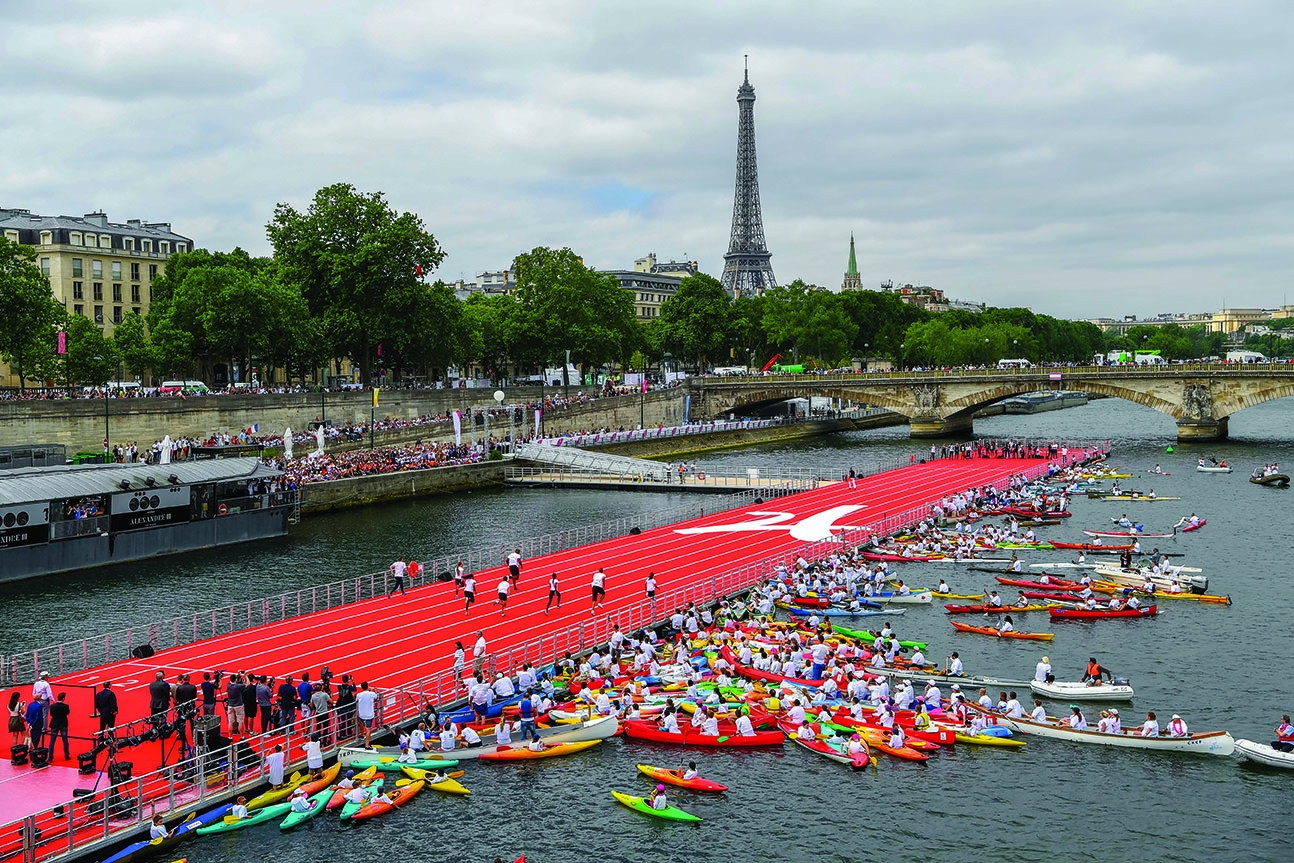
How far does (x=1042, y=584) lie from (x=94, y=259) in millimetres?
94681

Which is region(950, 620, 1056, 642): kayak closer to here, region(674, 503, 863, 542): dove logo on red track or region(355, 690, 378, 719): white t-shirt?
region(674, 503, 863, 542): dove logo on red track

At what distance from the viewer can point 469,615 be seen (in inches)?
1464

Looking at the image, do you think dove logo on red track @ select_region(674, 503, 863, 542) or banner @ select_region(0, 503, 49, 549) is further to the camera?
dove logo on red track @ select_region(674, 503, 863, 542)

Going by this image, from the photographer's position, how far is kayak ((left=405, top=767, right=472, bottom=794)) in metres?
24.5

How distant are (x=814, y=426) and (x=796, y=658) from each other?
315 ft

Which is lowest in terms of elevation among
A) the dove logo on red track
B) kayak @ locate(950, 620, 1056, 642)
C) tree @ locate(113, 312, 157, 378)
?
kayak @ locate(950, 620, 1056, 642)

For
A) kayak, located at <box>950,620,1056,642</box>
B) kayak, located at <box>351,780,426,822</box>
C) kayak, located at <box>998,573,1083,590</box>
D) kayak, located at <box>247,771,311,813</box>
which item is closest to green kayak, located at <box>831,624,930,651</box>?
kayak, located at <box>950,620,1056,642</box>

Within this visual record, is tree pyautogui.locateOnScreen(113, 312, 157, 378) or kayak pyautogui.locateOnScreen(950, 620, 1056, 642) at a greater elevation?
tree pyautogui.locateOnScreen(113, 312, 157, 378)

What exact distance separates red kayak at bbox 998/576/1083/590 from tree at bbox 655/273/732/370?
4444 inches

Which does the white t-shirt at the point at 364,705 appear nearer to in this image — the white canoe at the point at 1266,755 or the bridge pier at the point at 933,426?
the white canoe at the point at 1266,755

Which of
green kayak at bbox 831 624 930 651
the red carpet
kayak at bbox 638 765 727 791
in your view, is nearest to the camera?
kayak at bbox 638 765 727 791

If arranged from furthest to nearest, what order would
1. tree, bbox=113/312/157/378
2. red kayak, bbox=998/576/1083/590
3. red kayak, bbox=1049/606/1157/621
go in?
tree, bbox=113/312/157/378, red kayak, bbox=998/576/1083/590, red kayak, bbox=1049/606/1157/621

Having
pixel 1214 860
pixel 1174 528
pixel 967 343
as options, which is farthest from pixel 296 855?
pixel 967 343

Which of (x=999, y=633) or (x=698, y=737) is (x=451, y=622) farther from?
(x=999, y=633)
